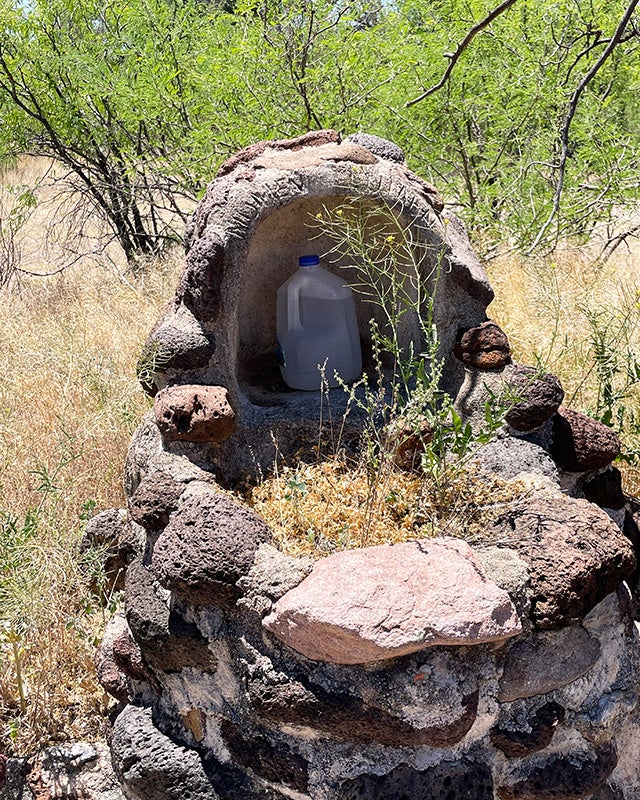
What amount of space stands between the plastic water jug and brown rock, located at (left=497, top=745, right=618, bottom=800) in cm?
144

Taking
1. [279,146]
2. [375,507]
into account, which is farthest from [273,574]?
[279,146]

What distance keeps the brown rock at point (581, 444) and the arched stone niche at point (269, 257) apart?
14.9 inches

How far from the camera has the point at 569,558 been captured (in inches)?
72.9

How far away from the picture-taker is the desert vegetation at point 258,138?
3.48m

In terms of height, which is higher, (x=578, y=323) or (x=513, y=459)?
(x=578, y=323)

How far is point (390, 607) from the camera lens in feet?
5.56

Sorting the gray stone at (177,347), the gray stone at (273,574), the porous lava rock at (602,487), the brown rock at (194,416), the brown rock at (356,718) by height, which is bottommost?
the brown rock at (356,718)

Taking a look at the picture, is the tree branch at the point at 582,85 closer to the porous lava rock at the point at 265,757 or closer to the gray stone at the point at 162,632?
the gray stone at the point at 162,632

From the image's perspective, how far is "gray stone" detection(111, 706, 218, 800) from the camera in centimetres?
197

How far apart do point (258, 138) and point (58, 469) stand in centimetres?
310

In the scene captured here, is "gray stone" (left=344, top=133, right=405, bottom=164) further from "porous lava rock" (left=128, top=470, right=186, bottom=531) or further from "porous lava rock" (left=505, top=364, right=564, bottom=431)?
"porous lava rock" (left=128, top=470, right=186, bottom=531)

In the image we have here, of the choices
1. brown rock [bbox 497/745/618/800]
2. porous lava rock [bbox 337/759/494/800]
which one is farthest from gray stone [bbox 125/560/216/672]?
brown rock [bbox 497/745/618/800]

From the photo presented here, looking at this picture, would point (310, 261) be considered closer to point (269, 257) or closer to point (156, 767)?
point (269, 257)

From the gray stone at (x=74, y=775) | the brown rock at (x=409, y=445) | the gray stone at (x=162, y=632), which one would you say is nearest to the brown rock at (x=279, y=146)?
the brown rock at (x=409, y=445)
